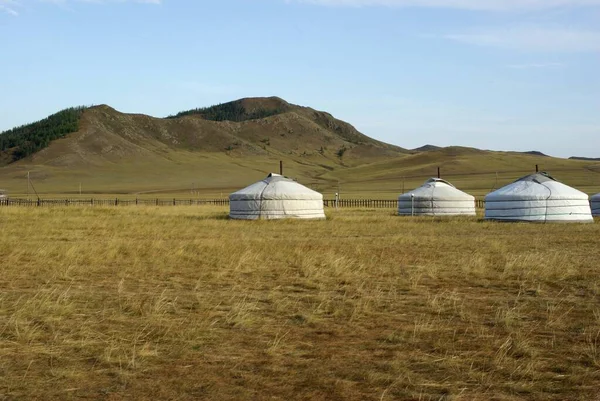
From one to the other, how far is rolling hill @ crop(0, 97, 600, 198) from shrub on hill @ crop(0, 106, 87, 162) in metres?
0.33

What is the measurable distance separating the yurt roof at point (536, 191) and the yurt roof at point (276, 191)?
7850mm

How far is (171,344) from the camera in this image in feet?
22.9

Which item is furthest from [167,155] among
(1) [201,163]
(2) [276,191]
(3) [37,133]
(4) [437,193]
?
(2) [276,191]

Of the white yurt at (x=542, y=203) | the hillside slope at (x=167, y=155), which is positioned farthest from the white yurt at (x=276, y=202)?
the hillside slope at (x=167, y=155)

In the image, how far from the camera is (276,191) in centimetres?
3014

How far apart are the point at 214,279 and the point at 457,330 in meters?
5.02

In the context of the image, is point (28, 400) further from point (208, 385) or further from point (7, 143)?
point (7, 143)

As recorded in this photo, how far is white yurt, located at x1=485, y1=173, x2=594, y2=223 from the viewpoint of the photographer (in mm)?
27531

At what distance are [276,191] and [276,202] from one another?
465mm

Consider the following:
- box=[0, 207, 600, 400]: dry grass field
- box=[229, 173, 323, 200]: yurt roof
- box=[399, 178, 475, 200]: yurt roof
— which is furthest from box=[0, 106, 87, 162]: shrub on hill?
box=[0, 207, 600, 400]: dry grass field

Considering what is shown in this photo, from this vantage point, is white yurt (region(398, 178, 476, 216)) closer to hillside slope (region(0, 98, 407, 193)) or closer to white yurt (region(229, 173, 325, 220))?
white yurt (region(229, 173, 325, 220))

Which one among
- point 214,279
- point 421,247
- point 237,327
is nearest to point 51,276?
point 214,279

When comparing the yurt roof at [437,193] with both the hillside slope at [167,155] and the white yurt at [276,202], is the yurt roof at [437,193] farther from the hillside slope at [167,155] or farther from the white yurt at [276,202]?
the hillside slope at [167,155]

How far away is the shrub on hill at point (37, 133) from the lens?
138m
